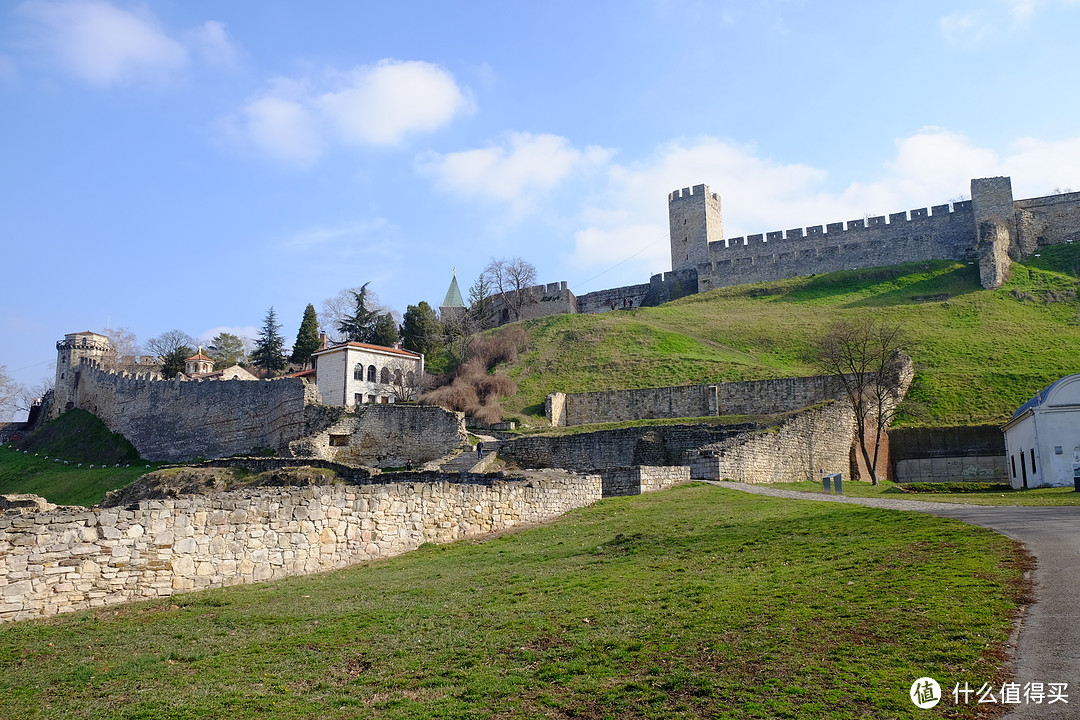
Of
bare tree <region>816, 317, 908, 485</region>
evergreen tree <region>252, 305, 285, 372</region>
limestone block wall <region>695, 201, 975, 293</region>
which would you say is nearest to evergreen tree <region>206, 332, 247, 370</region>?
evergreen tree <region>252, 305, 285, 372</region>

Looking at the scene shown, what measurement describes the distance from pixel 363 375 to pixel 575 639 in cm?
4291

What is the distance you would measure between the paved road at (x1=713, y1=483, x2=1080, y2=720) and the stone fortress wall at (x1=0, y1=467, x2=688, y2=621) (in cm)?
1016

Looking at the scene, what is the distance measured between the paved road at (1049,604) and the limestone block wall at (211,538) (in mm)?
10408

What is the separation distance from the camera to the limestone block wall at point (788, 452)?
1024 inches

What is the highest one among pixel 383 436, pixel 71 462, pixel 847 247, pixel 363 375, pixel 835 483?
pixel 847 247

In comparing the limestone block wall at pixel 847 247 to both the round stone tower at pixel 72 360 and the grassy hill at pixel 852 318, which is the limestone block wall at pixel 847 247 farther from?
the round stone tower at pixel 72 360

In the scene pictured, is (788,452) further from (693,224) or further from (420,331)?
(693,224)

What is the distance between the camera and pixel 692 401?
135 feet

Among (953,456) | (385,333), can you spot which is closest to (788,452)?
(953,456)

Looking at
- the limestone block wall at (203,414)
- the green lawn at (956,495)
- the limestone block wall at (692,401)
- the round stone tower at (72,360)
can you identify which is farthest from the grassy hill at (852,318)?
the round stone tower at (72,360)

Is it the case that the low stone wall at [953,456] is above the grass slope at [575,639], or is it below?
above

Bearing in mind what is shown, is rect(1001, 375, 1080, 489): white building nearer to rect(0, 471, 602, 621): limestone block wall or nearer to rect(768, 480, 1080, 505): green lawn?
rect(768, 480, 1080, 505): green lawn

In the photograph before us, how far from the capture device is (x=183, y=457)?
47688 mm

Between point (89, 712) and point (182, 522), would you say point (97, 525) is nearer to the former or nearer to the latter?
point (182, 522)
